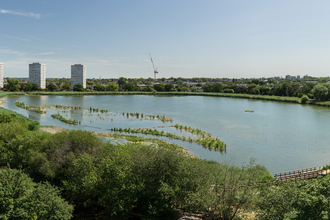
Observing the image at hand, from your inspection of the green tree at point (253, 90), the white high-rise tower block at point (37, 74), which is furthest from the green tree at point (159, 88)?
the white high-rise tower block at point (37, 74)

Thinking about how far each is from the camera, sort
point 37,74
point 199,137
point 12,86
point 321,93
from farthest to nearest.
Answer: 1. point 37,74
2. point 12,86
3. point 321,93
4. point 199,137

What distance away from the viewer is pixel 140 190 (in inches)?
459

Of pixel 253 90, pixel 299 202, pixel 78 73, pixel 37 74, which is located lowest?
pixel 299 202

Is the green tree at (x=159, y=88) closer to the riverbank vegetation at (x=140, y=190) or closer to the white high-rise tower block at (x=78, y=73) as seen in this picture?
the white high-rise tower block at (x=78, y=73)

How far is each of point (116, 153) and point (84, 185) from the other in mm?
2747

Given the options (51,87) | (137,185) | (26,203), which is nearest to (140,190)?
(137,185)

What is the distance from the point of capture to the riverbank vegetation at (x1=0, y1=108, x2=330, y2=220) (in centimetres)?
996

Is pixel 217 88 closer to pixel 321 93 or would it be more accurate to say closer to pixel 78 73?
pixel 321 93

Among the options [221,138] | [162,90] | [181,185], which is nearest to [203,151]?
[221,138]

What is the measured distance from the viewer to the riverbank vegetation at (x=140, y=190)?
9.96 meters

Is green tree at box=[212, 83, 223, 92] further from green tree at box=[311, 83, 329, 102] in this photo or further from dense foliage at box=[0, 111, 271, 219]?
dense foliage at box=[0, 111, 271, 219]

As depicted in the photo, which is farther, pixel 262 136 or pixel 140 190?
pixel 262 136

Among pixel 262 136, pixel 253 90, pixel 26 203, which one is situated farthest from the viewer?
pixel 253 90

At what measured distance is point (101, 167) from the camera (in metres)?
13.1
